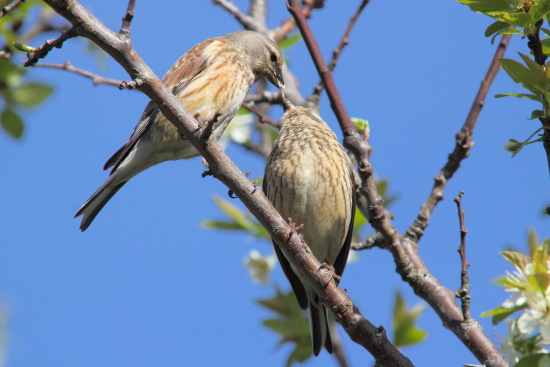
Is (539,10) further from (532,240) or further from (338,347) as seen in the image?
(338,347)

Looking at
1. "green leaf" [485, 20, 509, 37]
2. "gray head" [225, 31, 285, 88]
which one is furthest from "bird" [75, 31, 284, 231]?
"green leaf" [485, 20, 509, 37]

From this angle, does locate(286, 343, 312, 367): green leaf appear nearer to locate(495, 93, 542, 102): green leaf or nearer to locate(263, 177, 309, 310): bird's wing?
locate(263, 177, 309, 310): bird's wing

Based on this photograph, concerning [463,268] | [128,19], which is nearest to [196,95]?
[128,19]

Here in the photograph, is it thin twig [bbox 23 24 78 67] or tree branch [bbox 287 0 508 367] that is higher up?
tree branch [bbox 287 0 508 367]

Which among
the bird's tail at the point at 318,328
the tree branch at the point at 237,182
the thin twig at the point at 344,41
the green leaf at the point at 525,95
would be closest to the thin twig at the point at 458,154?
the bird's tail at the point at 318,328

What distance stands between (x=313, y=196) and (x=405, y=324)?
120cm

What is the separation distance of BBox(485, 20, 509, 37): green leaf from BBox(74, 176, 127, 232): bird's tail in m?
2.96

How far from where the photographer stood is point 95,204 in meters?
4.69

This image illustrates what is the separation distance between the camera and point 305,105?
6.22 meters

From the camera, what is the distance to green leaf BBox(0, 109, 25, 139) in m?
3.99

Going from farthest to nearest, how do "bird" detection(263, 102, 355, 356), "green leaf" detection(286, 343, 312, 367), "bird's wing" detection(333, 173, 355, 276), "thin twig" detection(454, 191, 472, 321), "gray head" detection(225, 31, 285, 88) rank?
"gray head" detection(225, 31, 285, 88)
"bird's wing" detection(333, 173, 355, 276)
"bird" detection(263, 102, 355, 356)
"green leaf" detection(286, 343, 312, 367)
"thin twig" detection(454, 191, 472, 321)

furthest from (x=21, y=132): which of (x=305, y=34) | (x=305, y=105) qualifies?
(x=305, y=105)

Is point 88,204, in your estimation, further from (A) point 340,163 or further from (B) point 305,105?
(B) point 305,105

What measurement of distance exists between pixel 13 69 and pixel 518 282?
9.79ft
